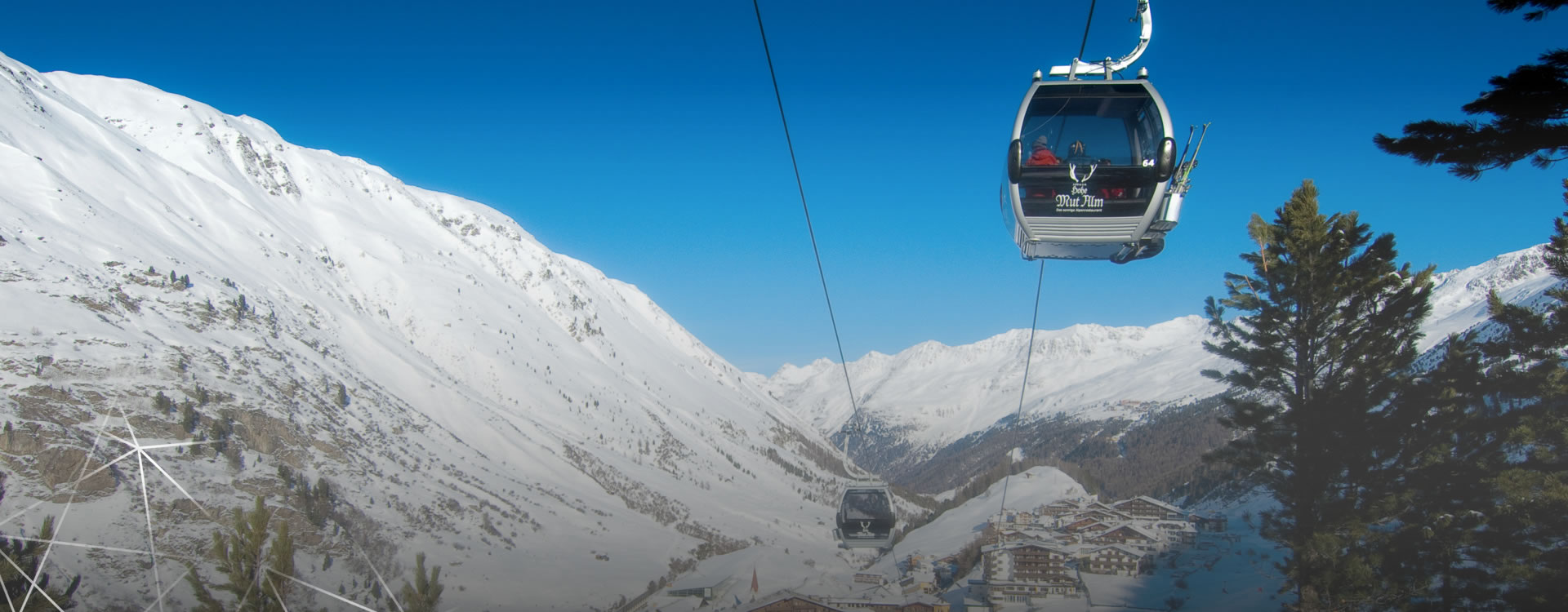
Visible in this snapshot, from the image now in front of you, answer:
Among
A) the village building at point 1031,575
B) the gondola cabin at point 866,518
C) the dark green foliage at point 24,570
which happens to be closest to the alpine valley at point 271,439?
the village building at point 1031,575

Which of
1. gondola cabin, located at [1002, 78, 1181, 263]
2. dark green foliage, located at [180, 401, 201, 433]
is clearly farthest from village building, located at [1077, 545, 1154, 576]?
dark green foliage, located at [180, 401, 201, 433]

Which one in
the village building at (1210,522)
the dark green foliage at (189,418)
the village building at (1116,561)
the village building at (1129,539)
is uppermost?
the village building at (1210,522)

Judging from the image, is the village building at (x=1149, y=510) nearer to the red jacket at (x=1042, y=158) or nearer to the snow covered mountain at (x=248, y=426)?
the snow covered mountain at (x=248, y=426)

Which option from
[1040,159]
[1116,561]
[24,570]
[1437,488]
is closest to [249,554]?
[24,570]

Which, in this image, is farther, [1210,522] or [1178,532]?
[1178,532]

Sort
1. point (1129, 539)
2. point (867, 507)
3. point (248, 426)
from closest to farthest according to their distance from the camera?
1. point (867, 507)
2. point (1129, 539)
3. point (248, 426)

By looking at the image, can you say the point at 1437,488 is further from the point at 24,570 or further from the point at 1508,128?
the point at 24,570
